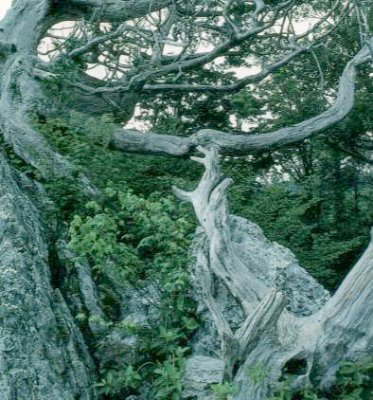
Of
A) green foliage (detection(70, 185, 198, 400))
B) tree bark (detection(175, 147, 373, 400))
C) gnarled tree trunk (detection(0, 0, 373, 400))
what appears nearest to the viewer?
gnarled tree trunk (detection(0, 0, 373, 400))

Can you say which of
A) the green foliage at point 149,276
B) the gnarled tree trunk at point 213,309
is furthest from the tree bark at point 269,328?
the green foliage at point 149,276

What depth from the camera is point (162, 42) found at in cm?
1055

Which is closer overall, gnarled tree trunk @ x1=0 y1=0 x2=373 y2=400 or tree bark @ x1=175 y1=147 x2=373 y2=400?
gnarled tree trunk @ x1=0 y1=0 x2=373 y2=400

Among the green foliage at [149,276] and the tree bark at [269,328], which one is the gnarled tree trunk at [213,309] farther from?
the green foliage at [149,276]

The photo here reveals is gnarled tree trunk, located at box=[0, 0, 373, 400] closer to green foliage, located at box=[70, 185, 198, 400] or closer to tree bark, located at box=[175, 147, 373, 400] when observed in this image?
tree bark, located at box=[175, 147, 373, 400]

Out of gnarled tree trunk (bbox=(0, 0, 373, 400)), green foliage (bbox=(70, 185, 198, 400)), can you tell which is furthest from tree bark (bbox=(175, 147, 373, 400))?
green foliage (bbox=(70, 185, 198, 400))

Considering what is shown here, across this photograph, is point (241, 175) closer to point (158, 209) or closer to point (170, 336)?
point (158, 209)

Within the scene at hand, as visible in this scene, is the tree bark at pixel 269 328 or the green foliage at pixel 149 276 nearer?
the tree bark at pixel 269 328

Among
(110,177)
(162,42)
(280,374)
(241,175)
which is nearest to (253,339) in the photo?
(280,374)

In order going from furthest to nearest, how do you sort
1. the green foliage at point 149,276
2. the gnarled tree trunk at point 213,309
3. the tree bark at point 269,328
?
the green foliage at point 149,276 < the tree bark at point 269,328 < the gnarled tree trunk at point 213,309

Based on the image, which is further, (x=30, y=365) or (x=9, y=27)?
(x=9, y=27)

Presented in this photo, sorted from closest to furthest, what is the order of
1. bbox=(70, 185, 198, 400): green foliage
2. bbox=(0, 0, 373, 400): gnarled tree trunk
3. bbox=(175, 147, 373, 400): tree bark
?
bbox=(0, 0, 373, 400): gnarled tree trunk → bbox=(175, 147, 373, 400): tree bark → bbox=(70, 185, 198, 400): green foliage

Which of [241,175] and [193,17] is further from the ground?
[193,17]

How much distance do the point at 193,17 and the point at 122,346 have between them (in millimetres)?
7974
